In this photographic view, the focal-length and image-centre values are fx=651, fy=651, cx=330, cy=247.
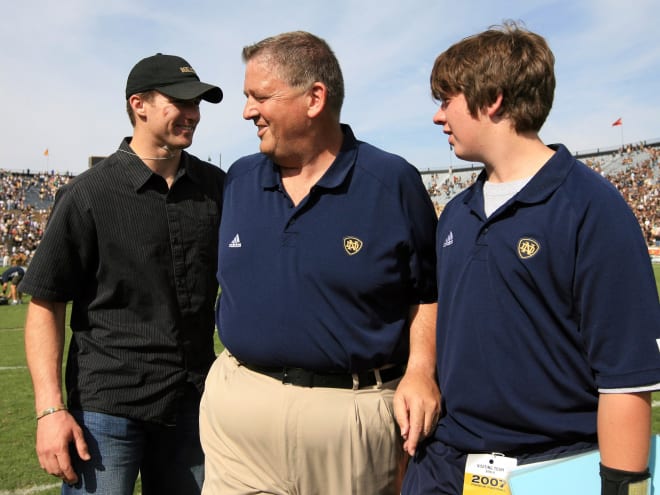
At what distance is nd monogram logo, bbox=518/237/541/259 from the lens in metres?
1.98

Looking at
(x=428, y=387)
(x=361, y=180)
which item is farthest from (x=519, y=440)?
(x=361, y=180)

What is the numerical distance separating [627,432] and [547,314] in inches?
15.5

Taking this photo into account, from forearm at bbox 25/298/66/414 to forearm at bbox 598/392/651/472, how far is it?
2.17m

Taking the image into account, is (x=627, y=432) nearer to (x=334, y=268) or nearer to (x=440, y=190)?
(x=334, y=268)

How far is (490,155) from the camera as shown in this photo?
2232 mm

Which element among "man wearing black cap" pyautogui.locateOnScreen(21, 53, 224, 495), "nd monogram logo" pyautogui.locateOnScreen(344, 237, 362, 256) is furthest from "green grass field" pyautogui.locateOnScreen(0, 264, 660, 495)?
"nd monogram logo" pyautogui.locateOnScreen(344, 237, 362, 256)

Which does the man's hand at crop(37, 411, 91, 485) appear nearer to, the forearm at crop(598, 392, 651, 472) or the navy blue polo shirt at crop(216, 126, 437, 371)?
the navy blue polo shirt at crop(216, 126, 437, 371)

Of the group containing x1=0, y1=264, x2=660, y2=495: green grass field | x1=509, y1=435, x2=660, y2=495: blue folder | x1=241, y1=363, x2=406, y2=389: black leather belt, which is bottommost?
x1=0, y1=264, x2=660, y2=495: green grass field

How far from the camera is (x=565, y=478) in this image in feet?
6.17

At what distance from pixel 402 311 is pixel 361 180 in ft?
1.90

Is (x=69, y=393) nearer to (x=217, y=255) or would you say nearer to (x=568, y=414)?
(x=217, y=255)

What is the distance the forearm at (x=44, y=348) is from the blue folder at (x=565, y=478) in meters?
1.94

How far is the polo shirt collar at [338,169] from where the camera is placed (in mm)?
2727

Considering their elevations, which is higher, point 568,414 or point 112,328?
point 112,328
